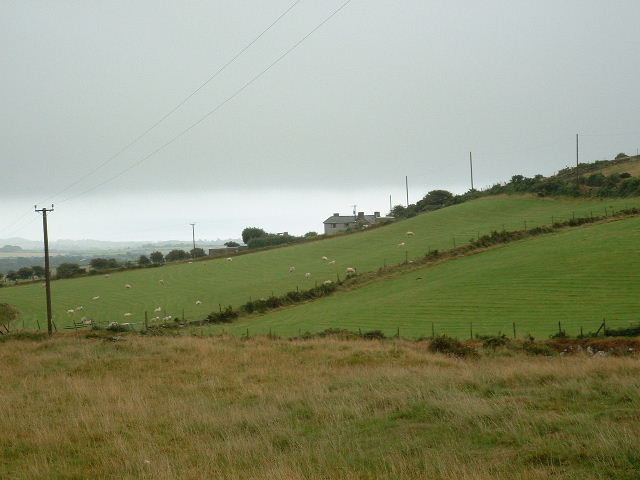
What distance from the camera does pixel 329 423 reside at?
1062cm

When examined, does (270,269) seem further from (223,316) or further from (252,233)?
(252,233)

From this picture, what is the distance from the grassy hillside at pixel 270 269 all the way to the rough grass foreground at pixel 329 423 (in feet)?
102

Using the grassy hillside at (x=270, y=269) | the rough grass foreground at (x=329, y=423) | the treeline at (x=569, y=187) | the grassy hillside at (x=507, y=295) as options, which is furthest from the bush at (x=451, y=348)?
the treeline at (x=569, y=187)

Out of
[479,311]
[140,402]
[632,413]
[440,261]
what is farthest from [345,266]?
[632,413]

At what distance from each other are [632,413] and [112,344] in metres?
23.9

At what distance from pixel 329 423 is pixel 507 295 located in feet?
90.4

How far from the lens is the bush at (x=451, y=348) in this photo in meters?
21.9

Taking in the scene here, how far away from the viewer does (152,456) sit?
9141mm

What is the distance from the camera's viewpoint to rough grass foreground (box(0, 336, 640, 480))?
7.56 m

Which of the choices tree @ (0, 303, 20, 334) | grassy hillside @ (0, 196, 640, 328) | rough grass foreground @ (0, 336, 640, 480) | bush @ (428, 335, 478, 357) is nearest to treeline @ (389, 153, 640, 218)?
grassy hillside @ (0, 196, 640, 328)

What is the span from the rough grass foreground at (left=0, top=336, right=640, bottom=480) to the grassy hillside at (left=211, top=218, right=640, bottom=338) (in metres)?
10.9

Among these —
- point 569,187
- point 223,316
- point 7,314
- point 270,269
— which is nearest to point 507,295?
point 223,316

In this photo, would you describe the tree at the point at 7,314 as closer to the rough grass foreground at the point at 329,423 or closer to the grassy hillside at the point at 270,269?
the grassy hillside at the point at 270,269

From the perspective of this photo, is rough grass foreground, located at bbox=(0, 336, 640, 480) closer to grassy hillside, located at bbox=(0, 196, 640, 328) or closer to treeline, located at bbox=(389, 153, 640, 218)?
grassy hillside, located at bbox=(0, 196, 640, 328)
